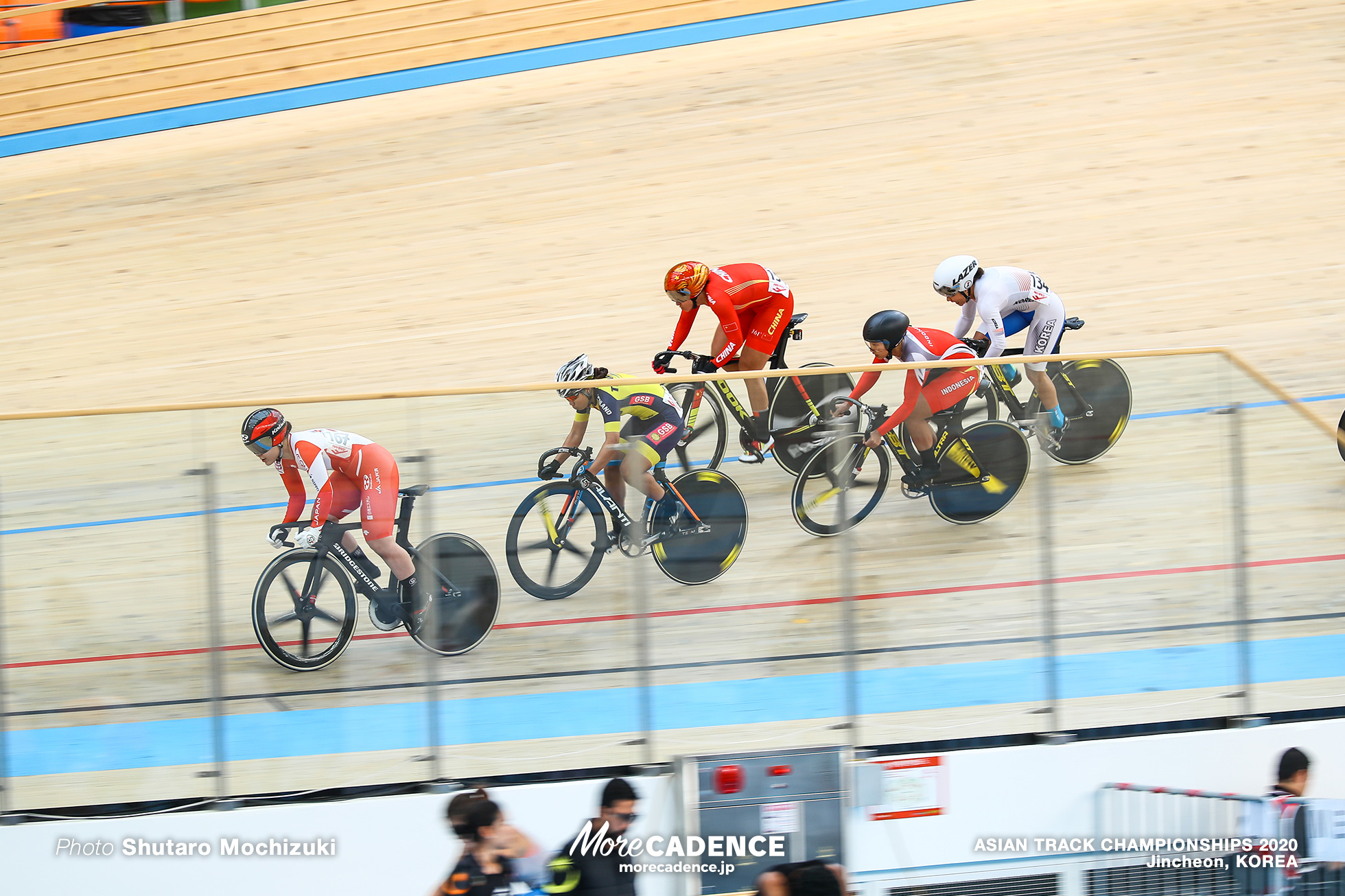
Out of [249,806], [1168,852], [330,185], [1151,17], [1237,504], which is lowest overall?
[1168,852]

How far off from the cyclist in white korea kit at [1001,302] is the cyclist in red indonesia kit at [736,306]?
2.64ft

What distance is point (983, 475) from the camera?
11.9 ft

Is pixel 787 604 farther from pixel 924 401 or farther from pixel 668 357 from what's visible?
pixel 668 357

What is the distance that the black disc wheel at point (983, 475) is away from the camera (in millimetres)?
3627

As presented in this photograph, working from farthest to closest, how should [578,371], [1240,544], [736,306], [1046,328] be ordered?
[736,306] → [1046,328] → [578,371] → [1240,544]

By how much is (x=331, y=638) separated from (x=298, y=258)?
5.92m

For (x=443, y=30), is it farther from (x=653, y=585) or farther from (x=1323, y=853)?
(x=1323, y=853)

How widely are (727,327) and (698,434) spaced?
A: 2252 millimetres

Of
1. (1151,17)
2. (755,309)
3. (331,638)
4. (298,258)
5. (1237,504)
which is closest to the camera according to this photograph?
(331,638)

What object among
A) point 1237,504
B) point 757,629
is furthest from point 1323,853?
point 757,629

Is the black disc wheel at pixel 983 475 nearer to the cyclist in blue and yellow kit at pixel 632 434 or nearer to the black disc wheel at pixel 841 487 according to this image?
the black disc wheel at pixel 841 487

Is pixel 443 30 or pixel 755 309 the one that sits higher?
pixel 443 30

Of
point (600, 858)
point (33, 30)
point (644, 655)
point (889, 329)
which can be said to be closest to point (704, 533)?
point (644, 655)

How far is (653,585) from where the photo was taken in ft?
11.7
